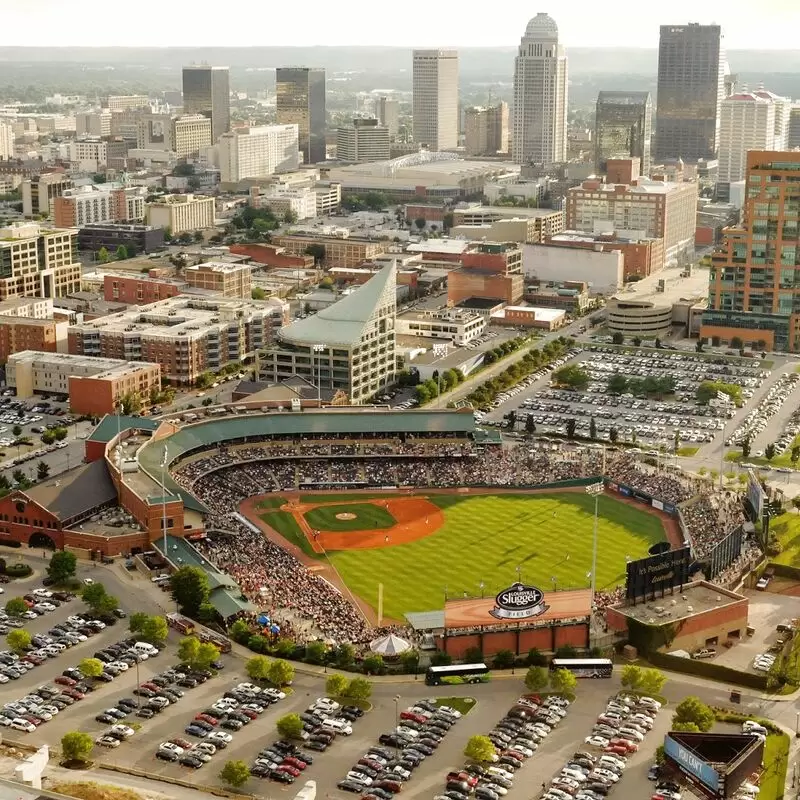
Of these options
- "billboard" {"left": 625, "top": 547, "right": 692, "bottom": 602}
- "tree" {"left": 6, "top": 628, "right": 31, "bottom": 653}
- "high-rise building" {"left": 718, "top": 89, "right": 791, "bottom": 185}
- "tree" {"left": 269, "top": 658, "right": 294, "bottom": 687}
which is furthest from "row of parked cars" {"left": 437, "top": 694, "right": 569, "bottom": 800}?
"high-rise building" {"left": 718, "top": 89, "right": 791, "bottom": 185}

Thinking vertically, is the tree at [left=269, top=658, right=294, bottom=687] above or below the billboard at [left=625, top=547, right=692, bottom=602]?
below

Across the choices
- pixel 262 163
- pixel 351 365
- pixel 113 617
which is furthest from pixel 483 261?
pixel 262 163

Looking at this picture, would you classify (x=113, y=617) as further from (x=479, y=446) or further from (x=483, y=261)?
(x=483, y=261)

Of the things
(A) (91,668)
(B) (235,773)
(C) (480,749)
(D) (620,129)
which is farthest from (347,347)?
(D) (620,129)

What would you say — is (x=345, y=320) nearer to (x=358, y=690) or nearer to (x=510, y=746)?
(x=358, y=690)

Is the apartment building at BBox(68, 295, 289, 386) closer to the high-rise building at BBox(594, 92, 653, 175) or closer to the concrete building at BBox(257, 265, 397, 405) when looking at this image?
the concrete building at BBox(257, 265, 397, 405)
